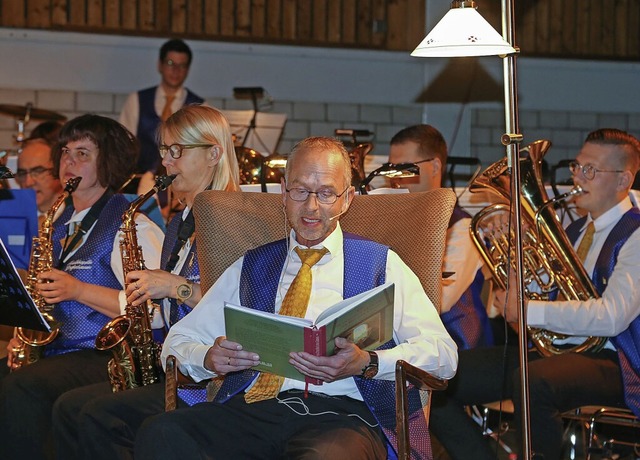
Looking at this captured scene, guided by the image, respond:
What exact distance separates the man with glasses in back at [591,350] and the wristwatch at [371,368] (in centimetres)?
106

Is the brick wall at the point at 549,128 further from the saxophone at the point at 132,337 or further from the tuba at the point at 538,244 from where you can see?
the saxophone at the point at 132,337

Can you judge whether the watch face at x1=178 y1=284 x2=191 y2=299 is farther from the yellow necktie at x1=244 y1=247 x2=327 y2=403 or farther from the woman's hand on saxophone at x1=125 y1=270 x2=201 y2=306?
the yellow necktie at x1=244 y1=247 x2=327 y2=403

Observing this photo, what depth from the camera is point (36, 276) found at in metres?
3.99

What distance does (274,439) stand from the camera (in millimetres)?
3012

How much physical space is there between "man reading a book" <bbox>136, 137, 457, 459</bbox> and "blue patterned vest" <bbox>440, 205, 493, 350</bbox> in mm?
1082

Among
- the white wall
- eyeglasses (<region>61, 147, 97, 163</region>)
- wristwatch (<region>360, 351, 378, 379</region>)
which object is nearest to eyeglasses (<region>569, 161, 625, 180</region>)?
wristwatch (<region>360, 351, 378, 379</region>)

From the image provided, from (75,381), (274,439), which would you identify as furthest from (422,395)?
(75,381)

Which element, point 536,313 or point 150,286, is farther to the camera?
point 536,313

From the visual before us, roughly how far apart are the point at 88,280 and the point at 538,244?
1.79m

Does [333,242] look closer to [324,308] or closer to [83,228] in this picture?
[324,308]

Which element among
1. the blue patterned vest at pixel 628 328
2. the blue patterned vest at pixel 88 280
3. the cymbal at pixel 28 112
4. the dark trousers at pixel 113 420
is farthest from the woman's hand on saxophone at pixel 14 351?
the cymbal at pixel 28 112

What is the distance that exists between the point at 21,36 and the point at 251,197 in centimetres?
479

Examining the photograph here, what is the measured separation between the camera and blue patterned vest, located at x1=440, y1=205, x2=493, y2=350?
4.23 metres

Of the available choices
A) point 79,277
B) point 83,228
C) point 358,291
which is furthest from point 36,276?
point 358,291
